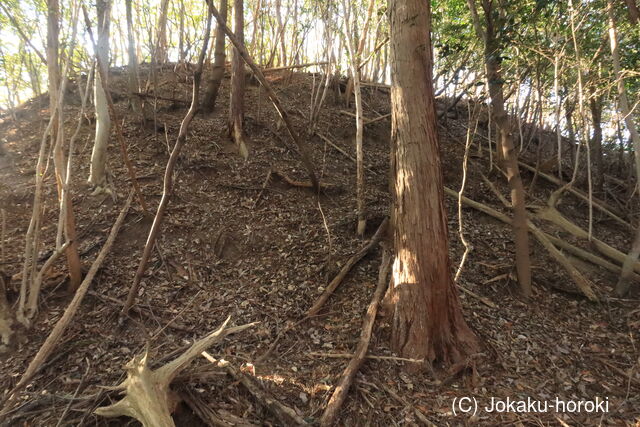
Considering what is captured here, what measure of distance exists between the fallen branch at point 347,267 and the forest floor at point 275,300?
0.28ft

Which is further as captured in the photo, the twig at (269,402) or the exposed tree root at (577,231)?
the exposed tree root at (577,231)

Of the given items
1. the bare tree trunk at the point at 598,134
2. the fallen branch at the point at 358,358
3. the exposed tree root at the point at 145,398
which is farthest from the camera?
the bare tree trunk at the point at 598,134

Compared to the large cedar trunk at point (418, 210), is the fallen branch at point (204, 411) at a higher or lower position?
lower

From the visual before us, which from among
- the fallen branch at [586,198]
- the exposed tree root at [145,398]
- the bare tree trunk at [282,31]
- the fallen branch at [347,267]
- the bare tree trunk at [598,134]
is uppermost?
the bare tree trunk at [282,31]

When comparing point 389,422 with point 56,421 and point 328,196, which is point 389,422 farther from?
point 328,196

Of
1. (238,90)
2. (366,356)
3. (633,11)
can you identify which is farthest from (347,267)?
(633,11)

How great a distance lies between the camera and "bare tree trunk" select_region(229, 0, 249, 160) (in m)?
6.01

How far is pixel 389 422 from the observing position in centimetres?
305

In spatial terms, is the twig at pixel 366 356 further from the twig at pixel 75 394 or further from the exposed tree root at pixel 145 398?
the twig at pixel 75 394

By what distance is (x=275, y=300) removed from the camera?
4.32 metres

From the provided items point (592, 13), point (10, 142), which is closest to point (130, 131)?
point (10, 142)

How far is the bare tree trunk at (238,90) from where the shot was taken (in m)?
6.01

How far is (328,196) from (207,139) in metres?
2.44

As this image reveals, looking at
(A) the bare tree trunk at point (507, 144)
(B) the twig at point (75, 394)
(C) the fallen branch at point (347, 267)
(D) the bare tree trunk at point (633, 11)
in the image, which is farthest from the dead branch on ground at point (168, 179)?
(D) the bare tree trunk at point (633, 11)
